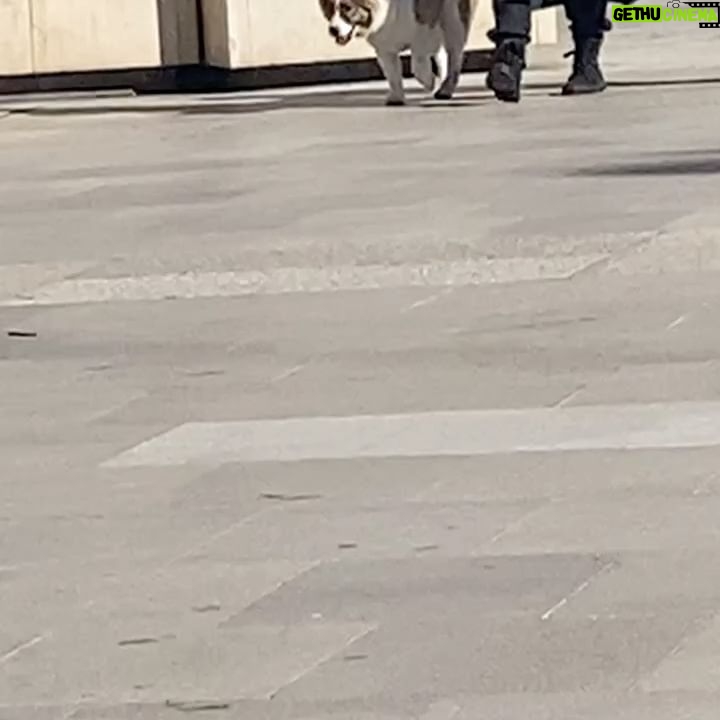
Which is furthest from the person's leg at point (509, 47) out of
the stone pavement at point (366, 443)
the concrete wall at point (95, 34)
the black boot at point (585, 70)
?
the concrete wall at point (95, 34)

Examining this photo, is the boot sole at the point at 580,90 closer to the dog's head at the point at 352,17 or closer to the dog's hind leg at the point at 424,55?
the dog's hind leg at the point at 424,55

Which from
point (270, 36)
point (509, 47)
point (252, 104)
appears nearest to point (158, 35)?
point (270, 36)

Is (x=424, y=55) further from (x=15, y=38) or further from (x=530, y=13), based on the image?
(x=15, y=38)

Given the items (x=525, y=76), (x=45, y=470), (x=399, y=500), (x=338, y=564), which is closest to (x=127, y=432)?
(x=45, y=470)

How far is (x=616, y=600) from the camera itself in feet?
18.4

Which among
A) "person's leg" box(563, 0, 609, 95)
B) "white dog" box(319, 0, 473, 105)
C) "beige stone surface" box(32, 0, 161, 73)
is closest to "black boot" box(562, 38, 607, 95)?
"person's leg" box(563, 0, 609, 95)

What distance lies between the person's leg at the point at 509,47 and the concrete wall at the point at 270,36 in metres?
2.79

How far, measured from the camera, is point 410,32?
56.5 feet

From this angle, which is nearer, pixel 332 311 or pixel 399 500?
pixel 399 500

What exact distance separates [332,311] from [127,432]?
199 centimetres

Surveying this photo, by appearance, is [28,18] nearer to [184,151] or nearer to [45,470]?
[184,151]

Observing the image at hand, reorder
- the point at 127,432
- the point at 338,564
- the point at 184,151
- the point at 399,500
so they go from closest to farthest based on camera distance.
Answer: the point at 338,564 < the point at 399,500 < the point at 127,432 < the point at 184,151

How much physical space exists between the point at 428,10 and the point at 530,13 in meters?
0.62

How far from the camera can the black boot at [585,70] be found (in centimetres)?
1769
